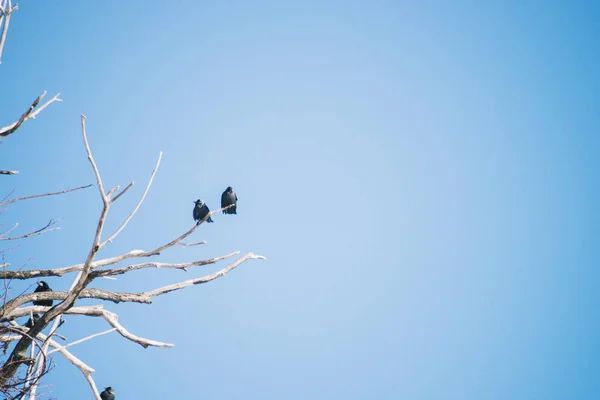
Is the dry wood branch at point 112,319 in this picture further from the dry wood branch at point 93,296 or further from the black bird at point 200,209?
the black bird at point 200,209

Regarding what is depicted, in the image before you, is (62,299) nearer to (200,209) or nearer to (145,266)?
(145,266)

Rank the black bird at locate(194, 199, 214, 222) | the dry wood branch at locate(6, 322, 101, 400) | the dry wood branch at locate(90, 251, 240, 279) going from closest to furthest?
1. the dry wood branch at locate(90, 251, 240, 279)
2. the dry wood branch at locate(6, 322, 101, 400)
3. the black bird at locate(194, 199, 214, 222)

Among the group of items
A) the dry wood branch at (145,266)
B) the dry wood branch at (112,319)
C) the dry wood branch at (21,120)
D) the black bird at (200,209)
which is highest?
the black bird at (200,209)

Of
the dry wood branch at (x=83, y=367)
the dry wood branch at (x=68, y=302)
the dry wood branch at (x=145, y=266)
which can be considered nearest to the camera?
the dry wood branch at (x=68, y=302)

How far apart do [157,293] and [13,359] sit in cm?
108

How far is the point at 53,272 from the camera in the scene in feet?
13.6

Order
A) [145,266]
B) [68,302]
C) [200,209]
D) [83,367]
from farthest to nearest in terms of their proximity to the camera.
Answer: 1. [200,209]
2. [145,266]
3. [83,367]
4. [68,302]

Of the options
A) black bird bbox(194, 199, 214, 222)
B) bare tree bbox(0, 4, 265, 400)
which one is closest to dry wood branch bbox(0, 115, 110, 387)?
bare tree bbox(0, 4, 265, 400)

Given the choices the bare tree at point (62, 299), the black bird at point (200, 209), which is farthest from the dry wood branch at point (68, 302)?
the black bird at point (200, 209)

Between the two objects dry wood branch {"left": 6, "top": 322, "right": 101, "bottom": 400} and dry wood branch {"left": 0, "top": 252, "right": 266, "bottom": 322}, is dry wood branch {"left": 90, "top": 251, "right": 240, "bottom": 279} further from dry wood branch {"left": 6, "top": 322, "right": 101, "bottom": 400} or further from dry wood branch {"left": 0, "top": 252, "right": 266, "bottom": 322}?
dry wood branch {"left": 6, "top": 322, "right": 101, "bottom": 400}

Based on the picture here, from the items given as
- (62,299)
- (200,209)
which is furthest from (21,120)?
(200,209)

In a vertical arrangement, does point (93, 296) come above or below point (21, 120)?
below

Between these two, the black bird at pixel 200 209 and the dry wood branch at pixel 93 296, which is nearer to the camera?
the dry wood branch at pixel 93 296

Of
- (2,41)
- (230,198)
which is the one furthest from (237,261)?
(230,198)
